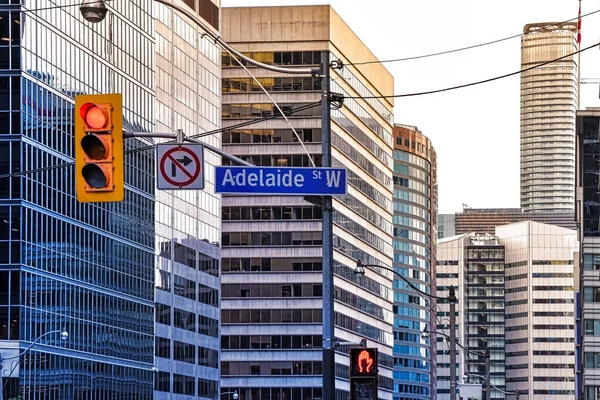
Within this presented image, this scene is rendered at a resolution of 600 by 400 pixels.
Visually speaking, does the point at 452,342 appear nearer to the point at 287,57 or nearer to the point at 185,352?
the point at 185,352

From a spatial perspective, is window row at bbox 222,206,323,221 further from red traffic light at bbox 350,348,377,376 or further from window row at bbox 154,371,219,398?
red traffic light at bbox 350,348,377,376

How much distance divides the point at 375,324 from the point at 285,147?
3116cm

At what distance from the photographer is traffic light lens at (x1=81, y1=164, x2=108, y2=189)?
2166 centimetres

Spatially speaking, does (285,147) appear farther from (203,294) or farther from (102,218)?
(102,218)

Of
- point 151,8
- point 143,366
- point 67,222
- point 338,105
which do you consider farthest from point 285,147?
point 338,105

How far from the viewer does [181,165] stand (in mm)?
25719

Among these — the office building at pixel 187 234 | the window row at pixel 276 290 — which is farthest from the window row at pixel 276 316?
the office building at pixel 187 234

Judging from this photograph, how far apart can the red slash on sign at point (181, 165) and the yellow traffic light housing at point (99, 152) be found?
3.65 m

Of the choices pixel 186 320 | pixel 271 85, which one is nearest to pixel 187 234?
pixel 186 320

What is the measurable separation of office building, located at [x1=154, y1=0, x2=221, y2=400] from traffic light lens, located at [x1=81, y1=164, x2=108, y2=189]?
10930 centimetres

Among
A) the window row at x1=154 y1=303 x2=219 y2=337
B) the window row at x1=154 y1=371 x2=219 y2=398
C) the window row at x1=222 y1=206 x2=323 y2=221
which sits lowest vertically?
the window row at x1=154 y1=371 x2=219 y2=398

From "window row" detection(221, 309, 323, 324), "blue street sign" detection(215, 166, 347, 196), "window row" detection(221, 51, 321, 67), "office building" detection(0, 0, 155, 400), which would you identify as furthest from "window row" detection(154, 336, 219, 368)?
"blue street sign" detection(215, 166, 347, 196)

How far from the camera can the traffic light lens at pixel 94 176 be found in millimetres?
21656

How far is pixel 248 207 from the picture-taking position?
159 m
